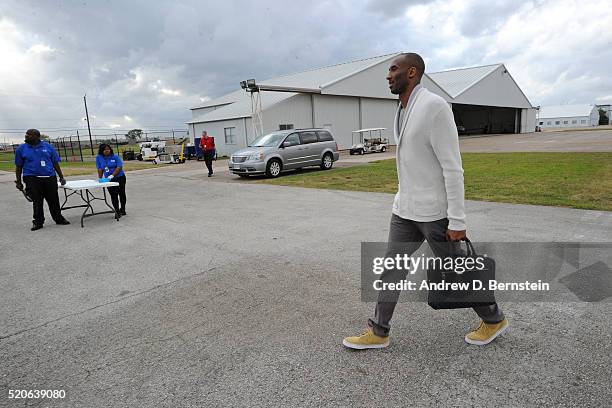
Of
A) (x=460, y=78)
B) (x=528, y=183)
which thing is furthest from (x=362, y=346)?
(x=460, y=78)

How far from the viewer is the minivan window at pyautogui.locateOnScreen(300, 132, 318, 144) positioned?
16875 millimetres

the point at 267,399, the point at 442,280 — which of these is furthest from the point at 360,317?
the point at 267,399

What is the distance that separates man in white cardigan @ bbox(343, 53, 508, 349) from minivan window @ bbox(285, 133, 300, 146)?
1374cm

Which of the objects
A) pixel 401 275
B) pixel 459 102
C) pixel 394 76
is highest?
pixel 459 102

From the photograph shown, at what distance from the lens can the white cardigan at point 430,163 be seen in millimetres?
2445

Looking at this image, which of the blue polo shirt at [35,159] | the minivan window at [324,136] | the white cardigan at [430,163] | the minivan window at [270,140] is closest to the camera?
the white cardigan at [430,163]

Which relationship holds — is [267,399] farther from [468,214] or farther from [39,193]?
[39,193]

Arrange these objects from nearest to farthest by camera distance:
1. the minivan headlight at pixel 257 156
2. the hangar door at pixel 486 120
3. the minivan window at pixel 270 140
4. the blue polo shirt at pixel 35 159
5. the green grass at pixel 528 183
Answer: the blue polo shirt at pixel 35 159
the green grass at pixel 528 183
the minivan headlight at pixel 257 156
the minivan window at pixel 270 140
the hangar door at pixel 486 120

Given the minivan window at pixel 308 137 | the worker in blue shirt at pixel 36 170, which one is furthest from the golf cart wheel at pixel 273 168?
the worker in blue shirt at pixel 36 170

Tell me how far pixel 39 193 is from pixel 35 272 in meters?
3.16

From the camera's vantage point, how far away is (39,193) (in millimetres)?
7535

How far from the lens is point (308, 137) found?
56.0ft

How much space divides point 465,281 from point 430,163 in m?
0.82

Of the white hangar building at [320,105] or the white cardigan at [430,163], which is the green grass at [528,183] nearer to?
the white cardigan at [430,163]
